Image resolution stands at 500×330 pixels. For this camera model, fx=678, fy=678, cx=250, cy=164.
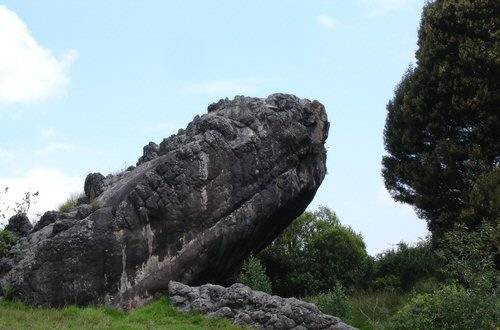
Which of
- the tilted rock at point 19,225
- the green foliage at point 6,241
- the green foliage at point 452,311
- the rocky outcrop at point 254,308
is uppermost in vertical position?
the tilted rock at point 19,225

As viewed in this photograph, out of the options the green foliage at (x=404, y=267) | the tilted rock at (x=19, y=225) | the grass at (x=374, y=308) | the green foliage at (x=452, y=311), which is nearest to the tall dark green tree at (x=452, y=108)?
the green foliage at (x=404, y=267)

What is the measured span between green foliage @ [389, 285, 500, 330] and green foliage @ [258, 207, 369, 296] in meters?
10.1

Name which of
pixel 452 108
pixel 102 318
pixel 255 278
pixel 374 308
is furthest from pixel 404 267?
pixel 102 318

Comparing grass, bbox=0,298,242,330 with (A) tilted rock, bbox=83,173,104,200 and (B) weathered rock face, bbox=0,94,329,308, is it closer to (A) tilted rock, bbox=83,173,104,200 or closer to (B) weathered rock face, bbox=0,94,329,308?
(B) weathered rock face, bbox=0,94,329,308

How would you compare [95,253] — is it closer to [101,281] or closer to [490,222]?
[101,281]

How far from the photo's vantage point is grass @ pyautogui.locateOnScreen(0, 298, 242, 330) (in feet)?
60.3

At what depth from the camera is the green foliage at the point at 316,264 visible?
104 ft

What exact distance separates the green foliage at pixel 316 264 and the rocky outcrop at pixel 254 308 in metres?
10.3

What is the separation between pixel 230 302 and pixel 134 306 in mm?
3642

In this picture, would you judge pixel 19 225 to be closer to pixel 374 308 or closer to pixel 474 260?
pixel 374 308

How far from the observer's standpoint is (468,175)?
27219 millimetres

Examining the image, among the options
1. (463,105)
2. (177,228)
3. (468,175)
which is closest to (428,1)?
(463,105)

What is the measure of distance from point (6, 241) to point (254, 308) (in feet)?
31.1

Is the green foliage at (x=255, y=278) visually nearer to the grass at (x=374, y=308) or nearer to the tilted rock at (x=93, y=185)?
the grass at (x=374, y=308)
